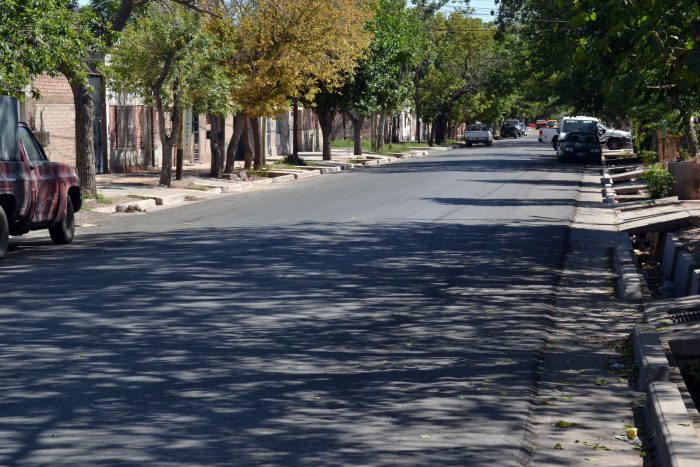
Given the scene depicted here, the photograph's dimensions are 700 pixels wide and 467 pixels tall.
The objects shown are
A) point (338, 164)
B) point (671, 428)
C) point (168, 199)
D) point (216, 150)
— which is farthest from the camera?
point (338, 164)

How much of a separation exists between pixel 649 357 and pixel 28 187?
10.2 m

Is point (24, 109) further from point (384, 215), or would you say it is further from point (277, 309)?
point (277, 309)

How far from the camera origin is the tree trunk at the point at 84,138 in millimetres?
25781

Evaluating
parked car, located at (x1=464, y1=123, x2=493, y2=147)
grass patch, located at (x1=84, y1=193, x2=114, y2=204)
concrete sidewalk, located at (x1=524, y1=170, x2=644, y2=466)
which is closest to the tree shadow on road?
concrete sidewalk, located at (x1=524, y1=170, x2=644, y2=466)

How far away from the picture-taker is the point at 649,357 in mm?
8422

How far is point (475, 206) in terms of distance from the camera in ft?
82.5

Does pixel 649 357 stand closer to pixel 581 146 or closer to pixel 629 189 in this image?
pixel 629 189

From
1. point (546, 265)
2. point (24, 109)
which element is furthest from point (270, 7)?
point (546, 265)

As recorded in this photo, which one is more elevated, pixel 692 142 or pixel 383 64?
pixel 383 64

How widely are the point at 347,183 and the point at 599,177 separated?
10.00 m

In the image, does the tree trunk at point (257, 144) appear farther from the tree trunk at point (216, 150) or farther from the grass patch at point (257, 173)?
Result: the tree trunk at point (216, 150)

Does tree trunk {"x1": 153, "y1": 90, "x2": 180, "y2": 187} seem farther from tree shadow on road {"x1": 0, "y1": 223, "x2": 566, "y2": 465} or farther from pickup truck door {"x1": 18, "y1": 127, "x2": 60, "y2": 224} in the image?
tree shadow on road {"x1": 0, "y1": 223, "x2": 566, "y2": 465}

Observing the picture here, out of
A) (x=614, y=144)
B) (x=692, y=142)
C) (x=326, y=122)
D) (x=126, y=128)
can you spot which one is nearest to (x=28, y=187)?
(x=692, y=142)

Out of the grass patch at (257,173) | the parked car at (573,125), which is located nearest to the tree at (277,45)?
the grass patch at (257,173)
